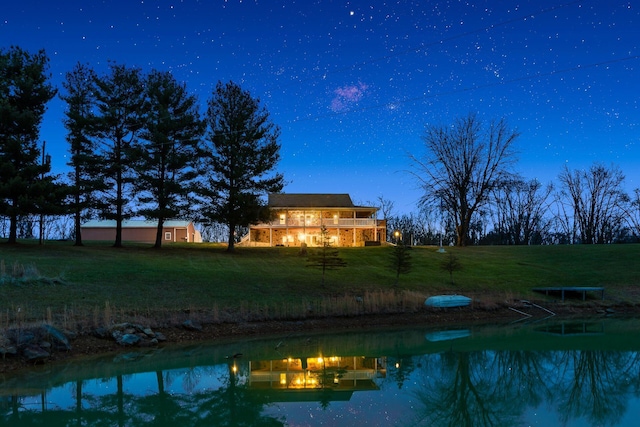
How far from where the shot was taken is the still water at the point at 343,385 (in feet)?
34.0

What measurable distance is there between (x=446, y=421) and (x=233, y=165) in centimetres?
3309

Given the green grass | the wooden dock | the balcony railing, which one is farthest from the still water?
the balcony railing

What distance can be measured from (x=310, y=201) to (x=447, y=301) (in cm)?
3480

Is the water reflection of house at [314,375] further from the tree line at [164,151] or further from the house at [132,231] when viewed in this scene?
the house at [132,231]

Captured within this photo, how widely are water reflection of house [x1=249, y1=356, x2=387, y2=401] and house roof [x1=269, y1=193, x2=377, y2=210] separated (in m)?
41.2

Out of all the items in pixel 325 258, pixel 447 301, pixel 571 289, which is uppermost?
pixel 325 258

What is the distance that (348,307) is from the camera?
925 inches

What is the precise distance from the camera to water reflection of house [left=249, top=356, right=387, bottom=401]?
490 inches

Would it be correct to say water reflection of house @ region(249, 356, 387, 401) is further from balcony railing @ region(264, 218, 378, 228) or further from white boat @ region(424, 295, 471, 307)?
balcony railing @ region(264, 218, 378, 228)

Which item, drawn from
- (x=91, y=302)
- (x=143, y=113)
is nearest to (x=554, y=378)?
(x=91, y=302)

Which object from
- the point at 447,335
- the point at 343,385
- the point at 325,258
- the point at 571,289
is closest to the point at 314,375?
the point at 343,385

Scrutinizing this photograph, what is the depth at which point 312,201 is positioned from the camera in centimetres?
5928

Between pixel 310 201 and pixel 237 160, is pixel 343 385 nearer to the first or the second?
pixel 237 160

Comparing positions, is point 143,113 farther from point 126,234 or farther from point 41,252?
point 126,234
